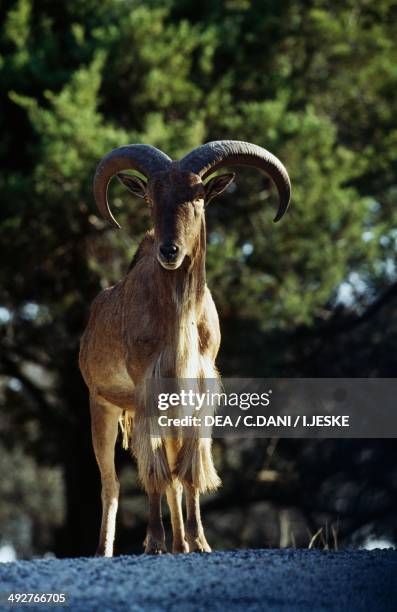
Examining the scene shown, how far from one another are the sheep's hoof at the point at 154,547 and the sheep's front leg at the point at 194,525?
198 mm

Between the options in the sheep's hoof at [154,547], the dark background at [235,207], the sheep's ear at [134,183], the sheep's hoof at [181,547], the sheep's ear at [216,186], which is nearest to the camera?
the sheep's hoof at [154,547]

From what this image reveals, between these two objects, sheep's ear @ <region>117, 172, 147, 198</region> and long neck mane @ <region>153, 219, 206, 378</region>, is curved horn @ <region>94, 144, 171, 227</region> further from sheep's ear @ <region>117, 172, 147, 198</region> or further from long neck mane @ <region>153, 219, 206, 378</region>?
long neck mane @ <region>153, 219, 206, 378</region>

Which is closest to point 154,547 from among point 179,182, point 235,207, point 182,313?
point 182,313

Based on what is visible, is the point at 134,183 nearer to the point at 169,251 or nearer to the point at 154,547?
the point at 169,251

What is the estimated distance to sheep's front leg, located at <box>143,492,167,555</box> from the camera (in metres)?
7.26

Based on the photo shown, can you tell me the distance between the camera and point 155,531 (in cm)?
734

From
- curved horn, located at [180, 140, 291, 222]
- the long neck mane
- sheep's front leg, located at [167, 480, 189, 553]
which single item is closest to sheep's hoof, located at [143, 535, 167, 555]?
sheep's front leg, located at [167, 480, 189, 553]

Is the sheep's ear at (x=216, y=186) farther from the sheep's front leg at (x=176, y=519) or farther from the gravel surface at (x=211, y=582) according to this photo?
the gravel surface at (x=211, y=582)

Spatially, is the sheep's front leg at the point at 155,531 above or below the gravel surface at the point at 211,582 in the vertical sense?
above

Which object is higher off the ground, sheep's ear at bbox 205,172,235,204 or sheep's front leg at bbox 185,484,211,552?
sheep's ear at bbox 205,172,235,204

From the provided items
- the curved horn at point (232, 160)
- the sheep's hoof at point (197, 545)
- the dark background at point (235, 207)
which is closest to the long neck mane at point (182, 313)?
the curved horn at point (232, 160)

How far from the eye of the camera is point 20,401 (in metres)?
21.3

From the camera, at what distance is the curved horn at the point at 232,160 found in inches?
314

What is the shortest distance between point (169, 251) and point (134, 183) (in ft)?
4.48
